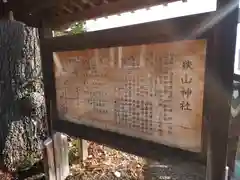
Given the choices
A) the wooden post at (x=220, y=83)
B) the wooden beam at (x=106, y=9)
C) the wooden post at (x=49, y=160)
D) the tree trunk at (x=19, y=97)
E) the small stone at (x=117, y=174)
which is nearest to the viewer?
the wooden post at (x=220, y=83)

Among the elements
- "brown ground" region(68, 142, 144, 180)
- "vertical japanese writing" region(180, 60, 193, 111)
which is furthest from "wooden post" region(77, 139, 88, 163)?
"vertical japanese writing" region(180, 60, 193, 111)

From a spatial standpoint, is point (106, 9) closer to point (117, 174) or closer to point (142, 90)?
point (142, 90)

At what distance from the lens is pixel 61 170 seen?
319cm

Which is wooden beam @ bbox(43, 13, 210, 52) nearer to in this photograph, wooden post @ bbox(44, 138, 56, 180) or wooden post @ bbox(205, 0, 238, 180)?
wooden post @ bbox(205, 0, 238, 180)

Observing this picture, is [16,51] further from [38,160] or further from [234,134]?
[234,134]

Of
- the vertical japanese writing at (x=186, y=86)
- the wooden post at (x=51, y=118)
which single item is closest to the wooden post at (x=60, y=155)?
the wooden post at (x=51, y=118)

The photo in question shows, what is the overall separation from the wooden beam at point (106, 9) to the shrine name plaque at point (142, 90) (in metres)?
0.59

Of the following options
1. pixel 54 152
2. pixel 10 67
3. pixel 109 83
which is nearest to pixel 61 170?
pixel 54 152

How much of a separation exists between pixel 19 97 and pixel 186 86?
12.4 ft

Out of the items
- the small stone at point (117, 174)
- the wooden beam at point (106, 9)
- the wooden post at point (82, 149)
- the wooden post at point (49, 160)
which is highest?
the wooden beam at point (106, 9)

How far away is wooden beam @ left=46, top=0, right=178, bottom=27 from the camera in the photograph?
227 cm

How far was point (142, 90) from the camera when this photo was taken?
1.88 metres

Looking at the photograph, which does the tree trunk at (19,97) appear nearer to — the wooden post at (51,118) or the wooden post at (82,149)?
the wooden post at (82,149)

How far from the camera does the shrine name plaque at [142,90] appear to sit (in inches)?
62.2
